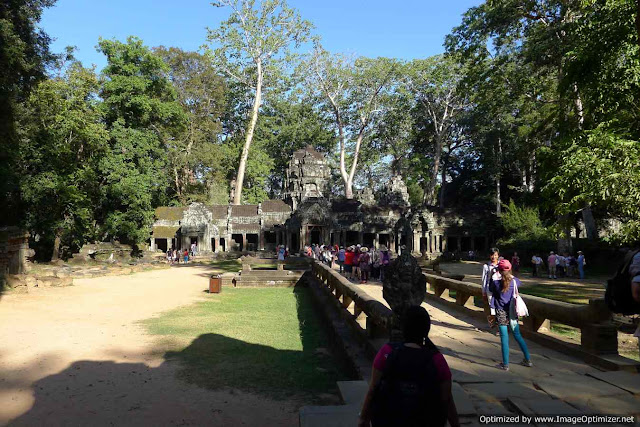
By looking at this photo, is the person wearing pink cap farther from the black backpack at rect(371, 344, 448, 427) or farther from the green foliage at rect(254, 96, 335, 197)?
the green foliage at rect(254, 96, 335, 197)

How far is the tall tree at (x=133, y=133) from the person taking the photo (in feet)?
110

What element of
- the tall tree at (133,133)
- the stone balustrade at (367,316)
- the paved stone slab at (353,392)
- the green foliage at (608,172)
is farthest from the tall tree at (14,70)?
the green foliage at (608,172)

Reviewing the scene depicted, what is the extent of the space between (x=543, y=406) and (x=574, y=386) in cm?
85

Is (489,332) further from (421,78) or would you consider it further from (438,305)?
(421,78)

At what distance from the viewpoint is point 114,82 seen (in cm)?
3731

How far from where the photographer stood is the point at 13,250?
1728 centimetres

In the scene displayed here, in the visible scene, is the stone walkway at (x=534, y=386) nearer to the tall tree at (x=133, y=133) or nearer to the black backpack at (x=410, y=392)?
the black backpack at (x=410, y=392)

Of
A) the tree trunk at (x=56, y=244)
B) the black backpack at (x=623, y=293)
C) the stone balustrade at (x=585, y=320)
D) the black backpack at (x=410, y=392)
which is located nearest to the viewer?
the black backpack at (x=410, y=392)

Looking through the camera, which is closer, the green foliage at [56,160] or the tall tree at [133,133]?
the green foliage at [56,160]

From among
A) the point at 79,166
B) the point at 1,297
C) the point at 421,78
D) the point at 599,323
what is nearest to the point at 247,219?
the point at 79,166

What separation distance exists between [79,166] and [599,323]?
107 ft

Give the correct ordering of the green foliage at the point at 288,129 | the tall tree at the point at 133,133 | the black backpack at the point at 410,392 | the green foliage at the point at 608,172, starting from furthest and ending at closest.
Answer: the green foliage at the point at 288,129
the tall tree at the point at 133,133
the green foliage at the point at 608,172
the black backpack at the point at 410,392

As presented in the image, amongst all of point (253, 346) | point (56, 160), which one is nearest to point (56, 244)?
point (56, 160)

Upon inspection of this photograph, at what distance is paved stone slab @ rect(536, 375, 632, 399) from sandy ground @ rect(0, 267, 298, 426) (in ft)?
9.61
